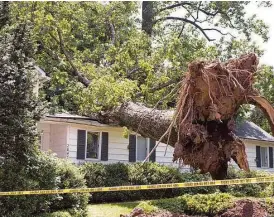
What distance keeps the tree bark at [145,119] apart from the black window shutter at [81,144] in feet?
14.1

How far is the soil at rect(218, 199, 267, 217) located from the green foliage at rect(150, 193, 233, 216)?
19cm

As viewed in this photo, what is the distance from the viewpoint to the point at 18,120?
977cm

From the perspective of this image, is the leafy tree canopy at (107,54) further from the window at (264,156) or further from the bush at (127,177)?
the window at (264,156)

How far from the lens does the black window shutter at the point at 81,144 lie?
18.0m

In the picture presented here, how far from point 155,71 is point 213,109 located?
9974mm

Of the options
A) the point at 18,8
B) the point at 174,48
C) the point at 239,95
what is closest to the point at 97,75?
the point at 174,48

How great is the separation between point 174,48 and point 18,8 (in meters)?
6.63

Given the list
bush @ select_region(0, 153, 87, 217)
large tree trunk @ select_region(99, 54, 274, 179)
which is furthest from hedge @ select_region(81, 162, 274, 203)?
large tree trunk @ select_region(99, 54, 274, 179)

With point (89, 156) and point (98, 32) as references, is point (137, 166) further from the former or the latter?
point (98, 32)

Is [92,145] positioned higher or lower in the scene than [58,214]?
higher

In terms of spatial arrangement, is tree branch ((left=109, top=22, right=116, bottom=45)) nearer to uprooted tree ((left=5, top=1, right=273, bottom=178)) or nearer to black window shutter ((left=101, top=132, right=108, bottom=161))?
uprooted tree ((left=5, top=1, right=273, bottom=178))

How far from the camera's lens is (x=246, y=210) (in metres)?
6.22

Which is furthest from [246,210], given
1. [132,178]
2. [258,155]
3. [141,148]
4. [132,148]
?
[258,155]

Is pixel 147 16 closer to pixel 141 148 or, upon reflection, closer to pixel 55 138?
pixel 141 148
